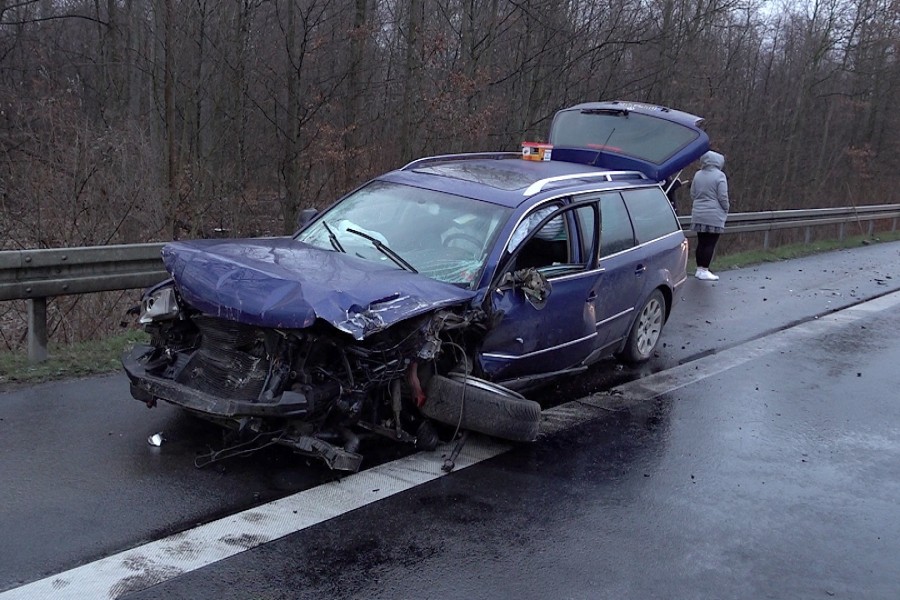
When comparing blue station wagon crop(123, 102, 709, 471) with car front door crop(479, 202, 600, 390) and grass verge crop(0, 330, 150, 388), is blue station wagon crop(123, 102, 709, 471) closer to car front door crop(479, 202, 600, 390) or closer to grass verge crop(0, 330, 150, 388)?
car front door crop(479, 202, 600, 390)

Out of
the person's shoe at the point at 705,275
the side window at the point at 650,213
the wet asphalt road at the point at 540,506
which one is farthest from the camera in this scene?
the person's shoe at the point at 705,275

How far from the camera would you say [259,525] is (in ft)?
13.4

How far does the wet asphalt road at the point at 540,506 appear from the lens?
3.76m

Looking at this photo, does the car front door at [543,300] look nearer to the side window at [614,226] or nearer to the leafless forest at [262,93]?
the side window at [614,226]

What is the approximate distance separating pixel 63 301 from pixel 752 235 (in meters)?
18.1

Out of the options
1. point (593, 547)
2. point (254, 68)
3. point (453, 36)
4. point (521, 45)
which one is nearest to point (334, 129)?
point (254, 68)

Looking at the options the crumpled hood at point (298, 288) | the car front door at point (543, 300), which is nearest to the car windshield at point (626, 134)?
the car front door at point (543, 300)

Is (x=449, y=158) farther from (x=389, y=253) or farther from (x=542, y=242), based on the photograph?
(x=389, y=253)

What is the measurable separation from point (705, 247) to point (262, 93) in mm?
9413

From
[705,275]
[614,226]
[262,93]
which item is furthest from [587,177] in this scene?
[262,93]

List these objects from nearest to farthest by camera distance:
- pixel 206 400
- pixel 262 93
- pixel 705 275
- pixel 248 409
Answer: pixel 248 409 < pixel 206 400 < pixel 705 275 < pixel 262 93

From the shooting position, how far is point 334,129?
50.1 feet

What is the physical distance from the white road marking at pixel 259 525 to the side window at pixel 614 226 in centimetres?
126

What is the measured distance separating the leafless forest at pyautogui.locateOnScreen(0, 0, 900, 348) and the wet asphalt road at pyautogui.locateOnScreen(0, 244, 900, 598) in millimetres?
4006
